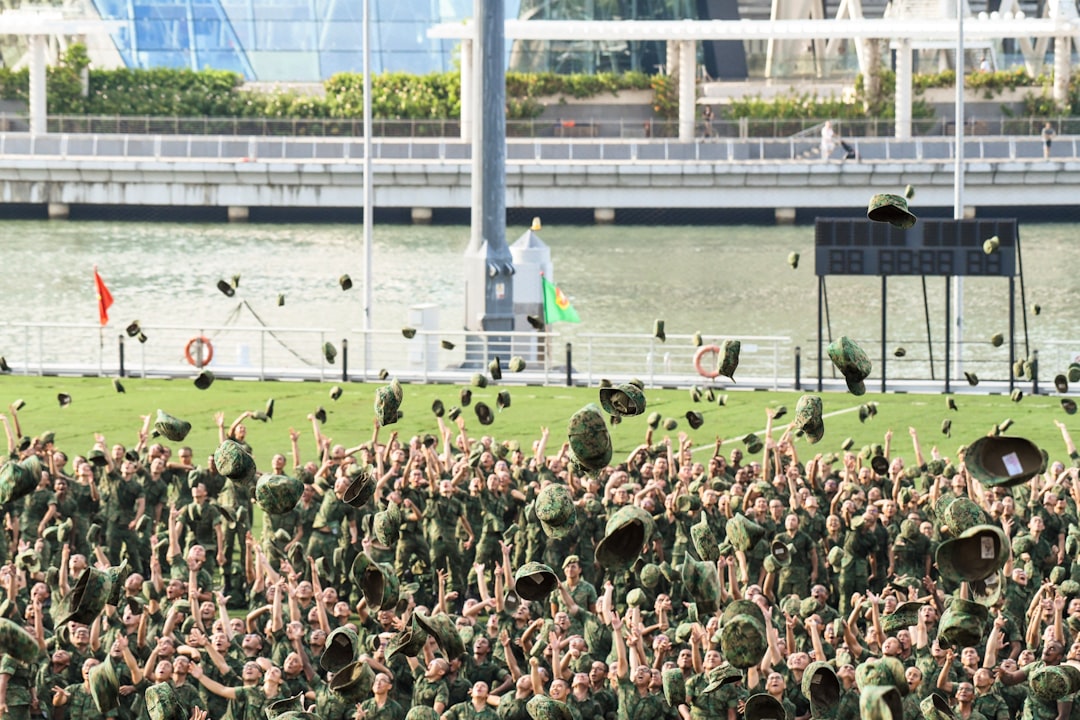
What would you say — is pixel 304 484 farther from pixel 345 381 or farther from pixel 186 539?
pixel 345 381

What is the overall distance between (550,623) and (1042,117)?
58.2m

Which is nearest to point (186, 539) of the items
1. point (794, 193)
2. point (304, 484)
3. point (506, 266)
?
point (304, 484)

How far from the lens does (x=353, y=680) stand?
39.9 ft

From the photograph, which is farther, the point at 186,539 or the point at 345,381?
the point at 345,381

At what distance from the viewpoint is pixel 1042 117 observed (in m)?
68.8

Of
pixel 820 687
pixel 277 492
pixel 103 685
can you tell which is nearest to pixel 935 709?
pixel 820 687

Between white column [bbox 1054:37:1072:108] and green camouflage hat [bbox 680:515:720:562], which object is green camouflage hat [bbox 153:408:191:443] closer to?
green camouflage hat [bbox 680:515:720:562]

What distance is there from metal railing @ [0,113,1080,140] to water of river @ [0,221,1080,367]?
12.5 feet

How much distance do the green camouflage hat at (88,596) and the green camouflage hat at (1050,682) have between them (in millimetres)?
5713

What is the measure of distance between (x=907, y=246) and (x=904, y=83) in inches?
1502

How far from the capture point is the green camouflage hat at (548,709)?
1162cm

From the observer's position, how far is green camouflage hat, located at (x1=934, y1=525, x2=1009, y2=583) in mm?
11211

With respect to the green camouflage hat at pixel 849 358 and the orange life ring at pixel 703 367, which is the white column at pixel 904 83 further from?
the green camouflage hat at pixel 849 358

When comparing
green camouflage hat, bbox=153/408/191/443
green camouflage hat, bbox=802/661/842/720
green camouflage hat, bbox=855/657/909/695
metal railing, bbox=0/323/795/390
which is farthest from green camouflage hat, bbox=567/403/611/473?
metal railing, bbox=0/323/795/390
